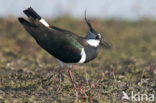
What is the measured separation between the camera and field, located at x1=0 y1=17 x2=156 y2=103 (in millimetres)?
4848

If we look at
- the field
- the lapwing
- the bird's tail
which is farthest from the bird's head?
the bird's tail

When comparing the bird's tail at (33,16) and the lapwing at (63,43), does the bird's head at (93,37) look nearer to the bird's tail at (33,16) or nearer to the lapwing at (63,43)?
the lapwing at (63,43)

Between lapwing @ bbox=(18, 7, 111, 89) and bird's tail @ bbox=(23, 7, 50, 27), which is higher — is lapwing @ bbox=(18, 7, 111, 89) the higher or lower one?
the lower one

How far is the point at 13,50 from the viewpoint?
8.62 m

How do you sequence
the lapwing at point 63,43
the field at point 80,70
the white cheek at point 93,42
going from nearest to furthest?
the field at point 80,70
the lapwing at point 63,43
the white cheek at point 93,42

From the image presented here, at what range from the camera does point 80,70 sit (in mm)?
6449

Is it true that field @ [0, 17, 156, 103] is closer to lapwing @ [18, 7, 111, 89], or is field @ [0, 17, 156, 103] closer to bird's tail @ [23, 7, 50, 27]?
lapwing @ [18, 7, 111, 89]

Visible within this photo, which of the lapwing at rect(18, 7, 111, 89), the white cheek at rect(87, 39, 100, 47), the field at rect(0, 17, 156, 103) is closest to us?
the field at rect(0, 17, 156, 103)

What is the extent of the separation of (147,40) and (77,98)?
6677mm

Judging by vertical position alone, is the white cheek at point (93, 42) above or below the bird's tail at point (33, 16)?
below

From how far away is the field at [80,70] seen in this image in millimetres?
4848

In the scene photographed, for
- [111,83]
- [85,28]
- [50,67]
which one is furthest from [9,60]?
[85,28]

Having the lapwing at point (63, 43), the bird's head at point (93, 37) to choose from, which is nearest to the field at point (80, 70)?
the lapwing at point (63, 43)

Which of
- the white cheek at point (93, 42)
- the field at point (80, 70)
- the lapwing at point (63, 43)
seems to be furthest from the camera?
the white cheek at point (93, 42)
